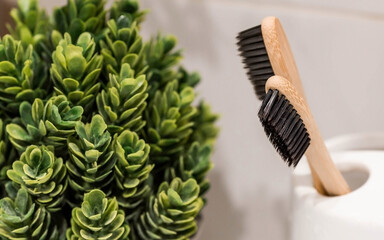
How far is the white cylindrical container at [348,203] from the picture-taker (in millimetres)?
375

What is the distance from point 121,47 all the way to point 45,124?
89mm

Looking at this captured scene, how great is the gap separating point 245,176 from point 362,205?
245 millimetres

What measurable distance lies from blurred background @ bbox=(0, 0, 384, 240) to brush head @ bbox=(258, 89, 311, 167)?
0.68ft

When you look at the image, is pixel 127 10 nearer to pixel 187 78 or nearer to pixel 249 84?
pixel 187 78

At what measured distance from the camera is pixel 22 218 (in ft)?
1.25

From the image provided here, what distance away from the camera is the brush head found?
35 cm

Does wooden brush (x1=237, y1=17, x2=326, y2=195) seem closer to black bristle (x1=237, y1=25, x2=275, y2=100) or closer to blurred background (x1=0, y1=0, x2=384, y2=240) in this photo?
black bristle (x1=237, y1=25, x2=275, y2=100)

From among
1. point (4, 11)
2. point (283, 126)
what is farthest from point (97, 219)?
point (4, 11)

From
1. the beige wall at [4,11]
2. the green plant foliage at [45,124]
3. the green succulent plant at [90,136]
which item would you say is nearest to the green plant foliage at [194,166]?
the green succulent plant at [90,136]

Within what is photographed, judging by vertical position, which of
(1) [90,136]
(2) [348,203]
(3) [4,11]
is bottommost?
(2) [348,203]

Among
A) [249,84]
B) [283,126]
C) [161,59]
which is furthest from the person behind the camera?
[249,84]

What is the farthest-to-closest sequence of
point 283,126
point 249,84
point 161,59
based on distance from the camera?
point 249,84
point 161,59
point 283,126

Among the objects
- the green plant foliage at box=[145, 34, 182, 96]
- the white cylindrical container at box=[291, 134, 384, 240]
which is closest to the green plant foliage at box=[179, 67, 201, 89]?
the green plant foliage at box=[145, 34, 182, 96]

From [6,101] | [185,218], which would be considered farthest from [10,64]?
[185,218]
